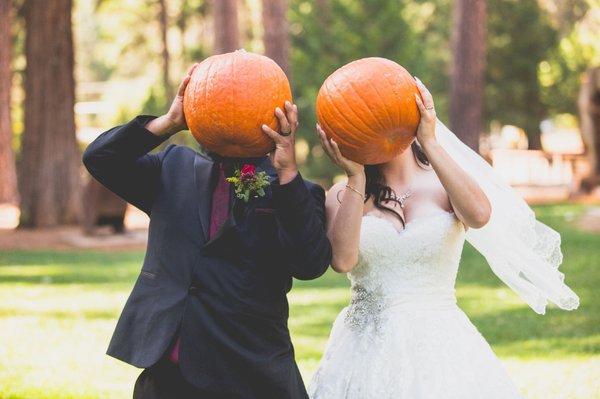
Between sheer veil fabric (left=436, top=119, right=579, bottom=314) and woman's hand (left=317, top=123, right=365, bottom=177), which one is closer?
woman's hand (left=317, top=123, right=365, bottom=177)

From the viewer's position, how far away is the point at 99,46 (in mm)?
78500

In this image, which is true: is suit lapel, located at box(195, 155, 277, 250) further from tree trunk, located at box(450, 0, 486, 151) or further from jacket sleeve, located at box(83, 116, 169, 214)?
tree trunk, located at box(450, 0, 486, 151)

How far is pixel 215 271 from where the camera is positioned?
10.9 ft

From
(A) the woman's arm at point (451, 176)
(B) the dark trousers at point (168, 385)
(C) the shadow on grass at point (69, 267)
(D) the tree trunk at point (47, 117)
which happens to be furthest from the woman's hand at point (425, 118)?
(D) the tree trunk at point (47, 117)

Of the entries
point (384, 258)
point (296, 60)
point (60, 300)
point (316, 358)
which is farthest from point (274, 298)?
point (296, 60)

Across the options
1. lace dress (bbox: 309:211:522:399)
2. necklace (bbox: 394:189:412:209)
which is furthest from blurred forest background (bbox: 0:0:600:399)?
necklace (bbox: 394:189:412:209)

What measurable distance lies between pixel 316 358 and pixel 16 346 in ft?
8.26

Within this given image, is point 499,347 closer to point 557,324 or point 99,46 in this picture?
point 557,324

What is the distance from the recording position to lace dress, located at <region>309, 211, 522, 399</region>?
4125 millimetres

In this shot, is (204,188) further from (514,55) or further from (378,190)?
(514,55)

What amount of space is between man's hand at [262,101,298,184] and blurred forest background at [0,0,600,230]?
45.8 feet

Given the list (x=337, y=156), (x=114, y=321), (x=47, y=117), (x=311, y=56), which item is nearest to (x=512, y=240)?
(x=337, y=156)

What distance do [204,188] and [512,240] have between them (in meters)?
1.90

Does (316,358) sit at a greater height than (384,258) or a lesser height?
lesser
